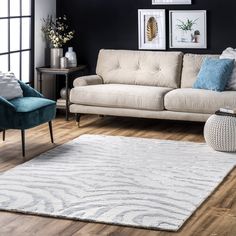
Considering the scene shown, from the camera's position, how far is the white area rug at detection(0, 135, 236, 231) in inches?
182

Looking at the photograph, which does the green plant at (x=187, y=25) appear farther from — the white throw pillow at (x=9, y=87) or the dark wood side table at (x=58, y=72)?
the white throw pillow at (x=9, y=87)

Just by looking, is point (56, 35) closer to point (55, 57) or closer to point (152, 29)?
point (55, 57)

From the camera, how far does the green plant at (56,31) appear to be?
27.5 ft

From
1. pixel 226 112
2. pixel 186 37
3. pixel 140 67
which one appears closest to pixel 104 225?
pixel 226 112

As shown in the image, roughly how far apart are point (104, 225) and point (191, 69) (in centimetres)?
369

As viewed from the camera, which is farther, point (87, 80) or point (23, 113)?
point (87, 80)

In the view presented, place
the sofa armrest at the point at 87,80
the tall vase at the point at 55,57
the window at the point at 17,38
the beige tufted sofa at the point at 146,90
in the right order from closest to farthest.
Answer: the beige tufted sofa at the point at 146,90 → the window at the point at 17,38 → the sofa armrest at the point at 87,80 → the tall vase at the point at 55,57

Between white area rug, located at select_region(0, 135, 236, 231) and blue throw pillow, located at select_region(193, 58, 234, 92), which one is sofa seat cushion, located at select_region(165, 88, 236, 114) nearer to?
blue throw pillow, located at select_region(193, 58, 234, 92)

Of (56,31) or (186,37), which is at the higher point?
(56,31)

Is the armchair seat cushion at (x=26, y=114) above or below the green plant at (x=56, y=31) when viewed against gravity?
below

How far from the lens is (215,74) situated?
23.7ft

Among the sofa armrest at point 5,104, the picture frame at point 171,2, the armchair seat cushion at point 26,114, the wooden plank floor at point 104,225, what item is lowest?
the wooden plank floor at point 104,225

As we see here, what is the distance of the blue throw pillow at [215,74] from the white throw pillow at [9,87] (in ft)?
6.53

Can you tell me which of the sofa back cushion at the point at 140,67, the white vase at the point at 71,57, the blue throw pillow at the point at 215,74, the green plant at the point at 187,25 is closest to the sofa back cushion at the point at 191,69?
the sofa back cushion at the point at 140,67
